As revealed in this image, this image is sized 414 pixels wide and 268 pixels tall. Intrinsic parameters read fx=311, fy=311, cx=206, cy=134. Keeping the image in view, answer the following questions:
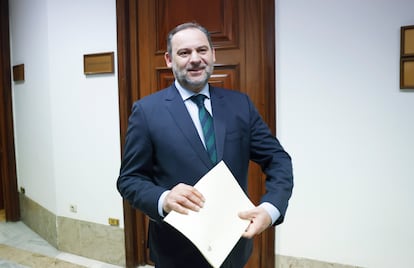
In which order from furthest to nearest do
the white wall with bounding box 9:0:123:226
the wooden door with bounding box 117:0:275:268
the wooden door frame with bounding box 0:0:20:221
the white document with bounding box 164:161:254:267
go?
1. the wooden door frame with bounding box 0:0:20:221
2. the white wall with bounding box 9:0:123:226
3. the wooden door with bounding box 117:0:275:268
4. the white document with bounding box 164:161:254:267

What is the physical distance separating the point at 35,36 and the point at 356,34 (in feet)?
7.80

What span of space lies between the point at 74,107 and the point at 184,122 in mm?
1655

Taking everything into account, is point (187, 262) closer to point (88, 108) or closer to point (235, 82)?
point (235, 82)

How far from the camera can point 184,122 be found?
0.99m

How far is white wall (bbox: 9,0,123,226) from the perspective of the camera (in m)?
2.22

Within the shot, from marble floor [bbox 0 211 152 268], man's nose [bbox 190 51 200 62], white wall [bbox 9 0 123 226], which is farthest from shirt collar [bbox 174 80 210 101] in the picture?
marble floor [bbox 0 211 152 268]

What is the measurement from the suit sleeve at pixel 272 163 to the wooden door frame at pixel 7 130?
2806 millimetres

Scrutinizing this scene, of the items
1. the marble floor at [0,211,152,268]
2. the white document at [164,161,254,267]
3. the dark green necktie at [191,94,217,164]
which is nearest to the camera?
the white document at [164,161,254,267]

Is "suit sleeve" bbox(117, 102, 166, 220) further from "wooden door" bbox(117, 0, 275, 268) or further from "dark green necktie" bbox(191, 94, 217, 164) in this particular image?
"wooden door" bbox(117, 0, 275, 268)

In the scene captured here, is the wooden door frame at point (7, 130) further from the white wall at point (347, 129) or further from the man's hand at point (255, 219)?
the man's hand at point (255, 219)

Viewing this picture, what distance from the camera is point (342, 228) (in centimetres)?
173

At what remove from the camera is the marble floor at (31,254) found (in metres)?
2.33

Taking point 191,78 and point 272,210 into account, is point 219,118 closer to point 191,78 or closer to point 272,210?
point 191,78

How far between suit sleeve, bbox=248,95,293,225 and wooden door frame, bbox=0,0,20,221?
2.81 metres
